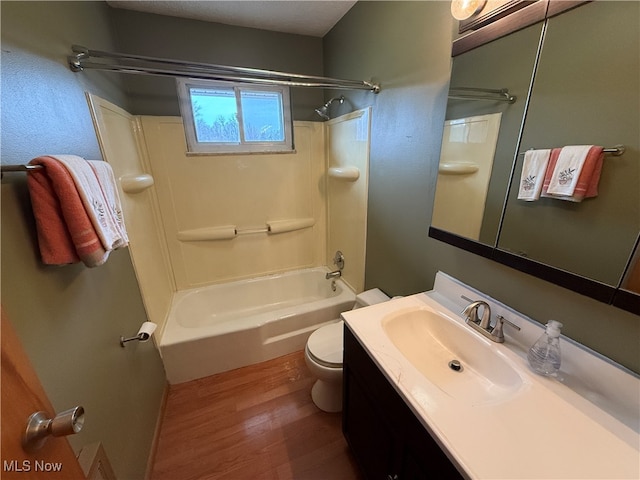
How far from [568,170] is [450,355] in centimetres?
75

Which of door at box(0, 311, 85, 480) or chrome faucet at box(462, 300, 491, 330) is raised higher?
door at box(0, 311, 85, 480)

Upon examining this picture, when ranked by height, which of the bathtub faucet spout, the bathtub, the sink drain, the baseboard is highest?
the sink drain

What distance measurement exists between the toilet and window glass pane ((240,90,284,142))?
159cm

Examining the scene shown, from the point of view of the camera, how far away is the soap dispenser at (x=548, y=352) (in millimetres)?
763

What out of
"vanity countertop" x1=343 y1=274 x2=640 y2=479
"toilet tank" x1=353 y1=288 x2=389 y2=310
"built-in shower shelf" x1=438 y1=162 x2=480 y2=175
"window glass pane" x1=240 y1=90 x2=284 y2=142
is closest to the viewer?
"vanity countertop" x1=343 y1=274 x2=640 y2=479

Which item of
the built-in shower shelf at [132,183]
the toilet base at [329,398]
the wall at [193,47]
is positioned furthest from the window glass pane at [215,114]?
the toilet base at [329,398]

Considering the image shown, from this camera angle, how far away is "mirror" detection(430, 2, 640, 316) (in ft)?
2.14

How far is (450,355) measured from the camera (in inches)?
40.6

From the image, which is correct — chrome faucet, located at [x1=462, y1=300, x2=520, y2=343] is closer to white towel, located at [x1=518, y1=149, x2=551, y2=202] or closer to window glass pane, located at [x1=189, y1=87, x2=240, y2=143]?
white towel, located at [x1=518, y1=149, x2=551, y2=202]

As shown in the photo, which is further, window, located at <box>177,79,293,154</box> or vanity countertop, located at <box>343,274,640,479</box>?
window, located at <box>177,79,293,154</box>

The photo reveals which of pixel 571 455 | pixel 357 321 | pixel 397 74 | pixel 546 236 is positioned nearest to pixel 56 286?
pixel 357 321

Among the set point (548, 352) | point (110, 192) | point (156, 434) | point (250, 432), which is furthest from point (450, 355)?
point (156, 434)

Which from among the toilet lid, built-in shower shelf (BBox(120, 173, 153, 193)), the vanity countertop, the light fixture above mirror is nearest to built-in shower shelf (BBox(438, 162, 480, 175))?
the light fixture above mirror

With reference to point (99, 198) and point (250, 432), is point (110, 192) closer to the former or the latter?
point (99, 198)
